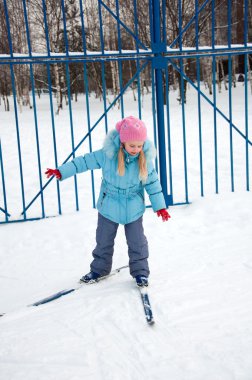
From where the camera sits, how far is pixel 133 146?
2.76 m

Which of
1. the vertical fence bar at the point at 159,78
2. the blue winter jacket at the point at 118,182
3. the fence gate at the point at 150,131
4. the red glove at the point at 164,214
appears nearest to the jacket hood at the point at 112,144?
the blue winter jacket at the point at 118,182

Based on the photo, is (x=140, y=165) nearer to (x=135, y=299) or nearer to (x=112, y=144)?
(x=112, y=144)

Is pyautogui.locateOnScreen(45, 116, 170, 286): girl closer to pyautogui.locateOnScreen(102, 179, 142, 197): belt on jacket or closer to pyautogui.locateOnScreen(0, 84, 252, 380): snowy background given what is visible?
pyautogui.locateOnScreen(102, 179, 142, 197): belt on jacket

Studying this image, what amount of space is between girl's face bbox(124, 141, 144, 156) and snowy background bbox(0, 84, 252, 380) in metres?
0.94

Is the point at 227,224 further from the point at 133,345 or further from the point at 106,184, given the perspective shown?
the point at 133,345

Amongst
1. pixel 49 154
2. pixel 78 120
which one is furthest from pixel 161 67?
pixel 78 120

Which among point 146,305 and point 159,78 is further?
point 159,78

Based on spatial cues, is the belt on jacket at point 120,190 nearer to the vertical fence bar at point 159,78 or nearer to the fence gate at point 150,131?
the fence gate at point 150,131

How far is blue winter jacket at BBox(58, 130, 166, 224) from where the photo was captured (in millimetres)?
2891

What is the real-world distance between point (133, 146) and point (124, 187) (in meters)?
0.32

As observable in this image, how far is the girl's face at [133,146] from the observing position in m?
2.75

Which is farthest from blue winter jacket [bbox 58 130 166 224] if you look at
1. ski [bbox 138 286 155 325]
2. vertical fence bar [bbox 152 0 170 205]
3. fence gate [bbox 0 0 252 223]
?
vertical fence bar [bbox 152 0 170 205]

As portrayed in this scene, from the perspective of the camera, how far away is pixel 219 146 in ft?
25.5

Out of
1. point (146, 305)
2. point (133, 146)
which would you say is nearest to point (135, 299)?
point (146, 305)
